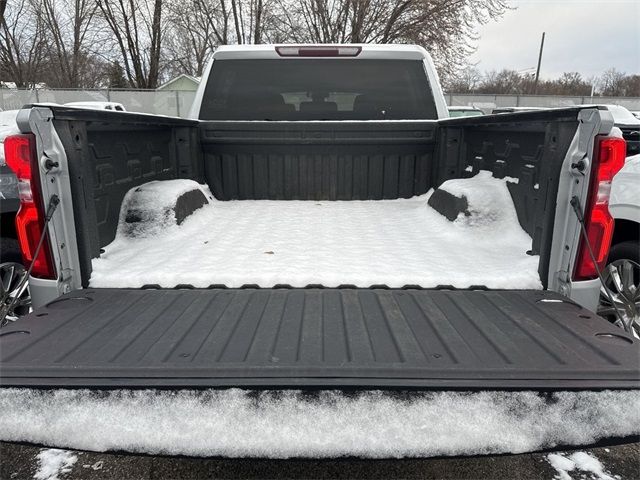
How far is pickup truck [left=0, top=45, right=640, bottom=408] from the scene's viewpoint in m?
1.59

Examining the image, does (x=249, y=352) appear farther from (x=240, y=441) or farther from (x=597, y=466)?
(x=597, y=466)

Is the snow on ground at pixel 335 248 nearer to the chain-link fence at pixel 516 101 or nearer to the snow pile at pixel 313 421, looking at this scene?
the snow pile at pixel 313 421

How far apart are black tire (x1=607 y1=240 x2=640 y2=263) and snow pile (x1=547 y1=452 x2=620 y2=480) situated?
58.6 inches

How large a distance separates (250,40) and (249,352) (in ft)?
89.0

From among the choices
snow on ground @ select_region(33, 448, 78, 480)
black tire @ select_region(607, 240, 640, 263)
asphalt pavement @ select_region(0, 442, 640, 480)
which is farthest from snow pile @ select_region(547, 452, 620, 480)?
snow on ground @ select_region(33, 448, 78, 480)

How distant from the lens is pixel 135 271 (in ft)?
7.94

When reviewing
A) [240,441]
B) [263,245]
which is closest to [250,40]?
[263,245]

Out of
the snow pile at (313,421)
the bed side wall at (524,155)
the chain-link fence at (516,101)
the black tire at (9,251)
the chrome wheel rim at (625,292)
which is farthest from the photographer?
the chain-link fence at (516,101)

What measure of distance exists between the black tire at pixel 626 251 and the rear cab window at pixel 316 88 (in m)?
1.80

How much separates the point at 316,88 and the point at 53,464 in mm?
3391

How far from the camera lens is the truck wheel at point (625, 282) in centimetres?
320

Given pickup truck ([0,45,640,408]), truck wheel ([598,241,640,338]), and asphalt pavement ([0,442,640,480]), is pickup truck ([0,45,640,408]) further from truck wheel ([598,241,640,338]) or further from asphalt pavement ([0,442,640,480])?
truck wheel ([598,241,640,338])

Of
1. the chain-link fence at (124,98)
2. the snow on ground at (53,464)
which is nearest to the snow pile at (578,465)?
the snow on ground at (53,464)

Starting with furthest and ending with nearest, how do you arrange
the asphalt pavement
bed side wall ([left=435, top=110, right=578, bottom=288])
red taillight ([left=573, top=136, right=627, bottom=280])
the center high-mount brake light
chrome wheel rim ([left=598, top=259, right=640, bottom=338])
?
the center high-mount brake light, chrome wheel rim ([left=598, top=259, right=640, bottom=338]), the asphalt pavement, bed side wall ([left=435, top=110, right=578, bottom=288]), red taillight ([left=573, top=136, right=627, bottom=280])
